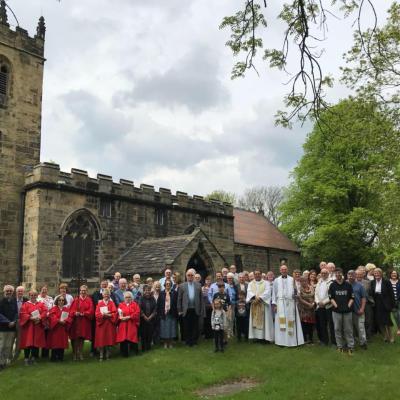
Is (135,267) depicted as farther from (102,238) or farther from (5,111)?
(5,111)

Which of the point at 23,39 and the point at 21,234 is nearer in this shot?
the point at 21,234

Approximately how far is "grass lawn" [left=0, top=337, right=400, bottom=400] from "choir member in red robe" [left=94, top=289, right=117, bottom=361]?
366 mm

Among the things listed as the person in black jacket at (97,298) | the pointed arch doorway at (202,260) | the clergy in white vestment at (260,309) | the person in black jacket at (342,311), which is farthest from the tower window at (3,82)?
the person in black jacket at (342,311)

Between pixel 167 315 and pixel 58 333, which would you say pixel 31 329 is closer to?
pixel 58 333

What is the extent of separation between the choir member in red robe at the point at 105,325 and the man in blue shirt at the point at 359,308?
5757 mm

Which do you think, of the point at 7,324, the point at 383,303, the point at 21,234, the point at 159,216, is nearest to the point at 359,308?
the point at 383,303

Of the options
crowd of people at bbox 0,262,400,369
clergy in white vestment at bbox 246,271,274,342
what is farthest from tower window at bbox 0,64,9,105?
clergy in white vestment at bbox 246,271,274,342

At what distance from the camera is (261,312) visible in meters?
12.9

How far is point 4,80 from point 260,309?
15.6m

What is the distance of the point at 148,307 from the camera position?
42.0ft

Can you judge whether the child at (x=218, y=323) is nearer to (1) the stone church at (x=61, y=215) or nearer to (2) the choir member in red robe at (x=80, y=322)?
(2) the choir member in red robe at (x=80, y=322)

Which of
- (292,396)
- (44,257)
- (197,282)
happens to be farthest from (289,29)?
(44,257)

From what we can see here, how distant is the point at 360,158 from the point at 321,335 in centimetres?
2031

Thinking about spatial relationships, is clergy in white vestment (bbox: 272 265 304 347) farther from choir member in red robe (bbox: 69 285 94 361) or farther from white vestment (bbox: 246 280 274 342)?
choir member in red robe (bbox: 69 285 94 361)
